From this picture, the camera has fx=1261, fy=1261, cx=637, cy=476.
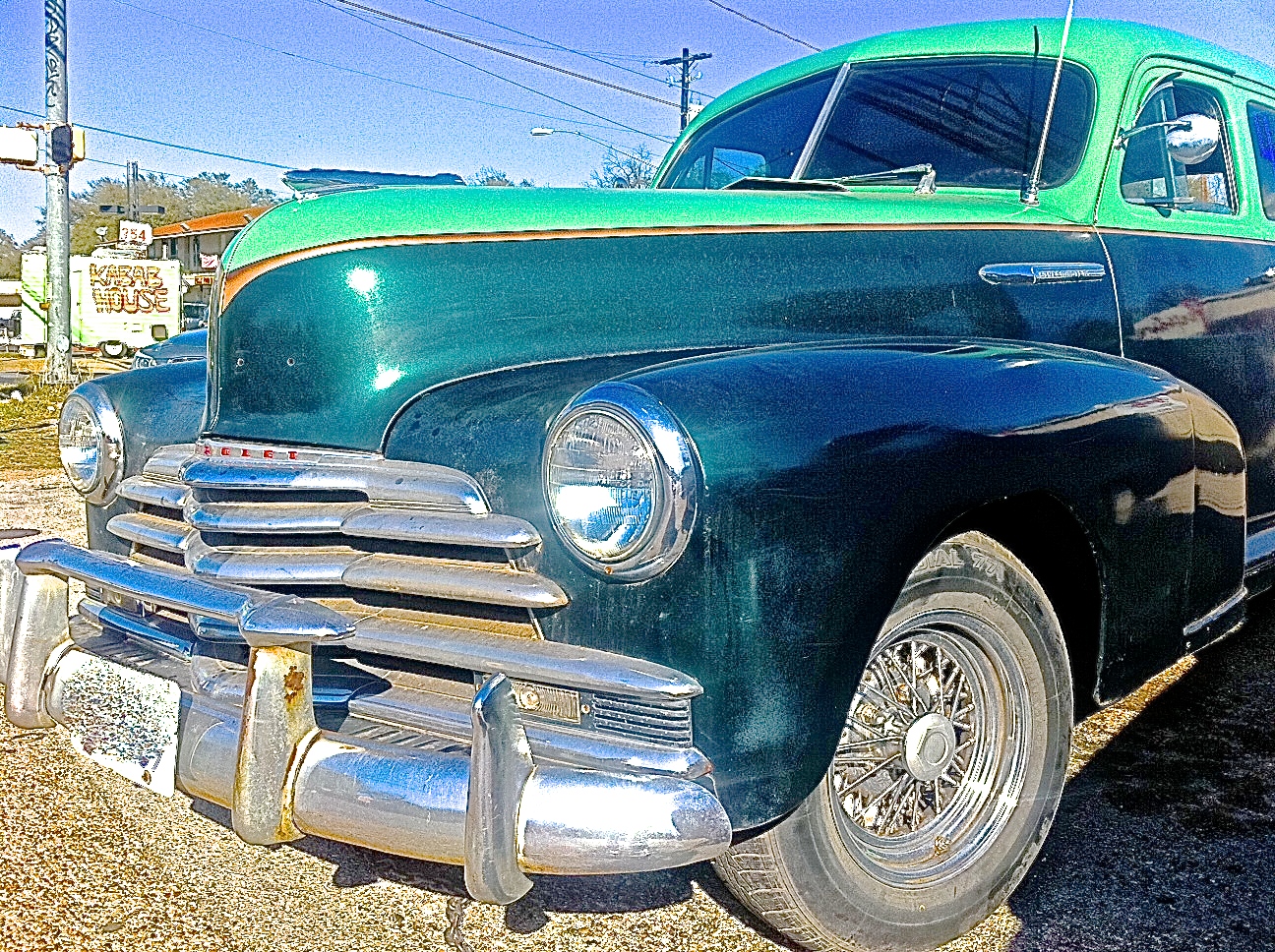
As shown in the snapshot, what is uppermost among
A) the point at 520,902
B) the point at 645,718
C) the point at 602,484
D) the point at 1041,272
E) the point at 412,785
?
the point at 1041,272

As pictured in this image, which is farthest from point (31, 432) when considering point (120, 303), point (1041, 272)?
point (120, 303)

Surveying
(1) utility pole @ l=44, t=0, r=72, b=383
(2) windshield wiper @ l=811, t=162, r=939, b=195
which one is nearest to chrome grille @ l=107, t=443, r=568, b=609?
(2) windshield wiper @ l=811, t=162, r=939, b=195

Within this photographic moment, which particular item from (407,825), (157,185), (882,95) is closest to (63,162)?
(882,95)

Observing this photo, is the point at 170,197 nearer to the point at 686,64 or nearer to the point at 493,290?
the point at 686,64

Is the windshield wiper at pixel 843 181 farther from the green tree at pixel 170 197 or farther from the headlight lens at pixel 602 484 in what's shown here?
the green tree at pixel 170 197

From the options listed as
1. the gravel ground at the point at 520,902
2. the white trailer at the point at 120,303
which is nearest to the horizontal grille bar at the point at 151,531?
the gravel ground at the point at 520,902

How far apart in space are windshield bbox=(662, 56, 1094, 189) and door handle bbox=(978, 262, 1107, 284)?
0.27 metres

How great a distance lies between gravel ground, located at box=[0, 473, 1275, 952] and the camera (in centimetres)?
238

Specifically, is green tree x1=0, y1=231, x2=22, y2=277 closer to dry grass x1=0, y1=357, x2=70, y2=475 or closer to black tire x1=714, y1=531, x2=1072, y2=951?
dry grass x1=0, y1=357, x2=70, y2=475

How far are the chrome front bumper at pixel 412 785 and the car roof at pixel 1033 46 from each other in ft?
7.76

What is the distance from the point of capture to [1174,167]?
11.6 feet

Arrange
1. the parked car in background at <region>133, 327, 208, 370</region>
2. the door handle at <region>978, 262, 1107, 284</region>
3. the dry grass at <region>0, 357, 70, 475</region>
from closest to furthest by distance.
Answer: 1. the door handle at <region>978, 262, 1107, 284</region>
2. the parked car in background at <region>133, 327, 208, 370</region>
3. the dry grass at <region>0, 357, 70, 475</region>

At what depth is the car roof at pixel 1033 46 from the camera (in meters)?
3.34

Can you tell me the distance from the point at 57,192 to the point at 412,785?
19043 millimetres
